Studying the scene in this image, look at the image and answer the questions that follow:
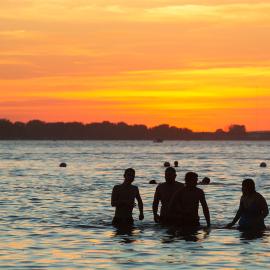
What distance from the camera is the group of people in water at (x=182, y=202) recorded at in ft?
71.9

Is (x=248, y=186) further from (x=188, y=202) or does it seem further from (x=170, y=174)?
(x=170, y=174)

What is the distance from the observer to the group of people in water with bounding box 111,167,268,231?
21.9 m

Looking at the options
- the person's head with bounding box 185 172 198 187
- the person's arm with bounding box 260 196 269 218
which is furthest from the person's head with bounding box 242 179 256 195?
the person's head with bounding box 185 172 198 187

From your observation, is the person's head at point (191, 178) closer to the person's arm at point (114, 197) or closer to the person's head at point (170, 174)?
the person's head at point (170, 174)

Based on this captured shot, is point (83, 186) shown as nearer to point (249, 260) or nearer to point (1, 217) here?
point (1, 217)

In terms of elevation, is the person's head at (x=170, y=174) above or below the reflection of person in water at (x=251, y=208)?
above

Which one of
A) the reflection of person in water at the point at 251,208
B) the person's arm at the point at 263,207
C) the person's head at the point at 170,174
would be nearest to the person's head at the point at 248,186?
the reflection of person in water at the point at 251,208

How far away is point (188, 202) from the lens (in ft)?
72.4

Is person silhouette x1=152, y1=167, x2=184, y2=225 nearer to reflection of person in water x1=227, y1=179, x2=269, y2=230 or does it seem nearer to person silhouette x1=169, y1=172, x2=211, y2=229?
person silhouette x1=169, y1=172, x2=211, y2=229

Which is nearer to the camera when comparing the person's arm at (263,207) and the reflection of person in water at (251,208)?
the reflection of person in water at (251,208)

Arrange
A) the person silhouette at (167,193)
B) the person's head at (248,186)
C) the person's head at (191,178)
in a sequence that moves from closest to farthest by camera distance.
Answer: the person's head at (191,178), the person's head at (248,186), the person silhouette at (167,193)

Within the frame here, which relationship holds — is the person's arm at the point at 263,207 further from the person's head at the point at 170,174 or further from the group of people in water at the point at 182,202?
the person's head at the point at 170,174

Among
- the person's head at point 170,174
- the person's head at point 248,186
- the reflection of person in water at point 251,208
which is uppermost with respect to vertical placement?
the person's head at point 170,174

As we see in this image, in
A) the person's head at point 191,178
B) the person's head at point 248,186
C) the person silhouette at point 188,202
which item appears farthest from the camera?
the person silhouette at point 188,202
